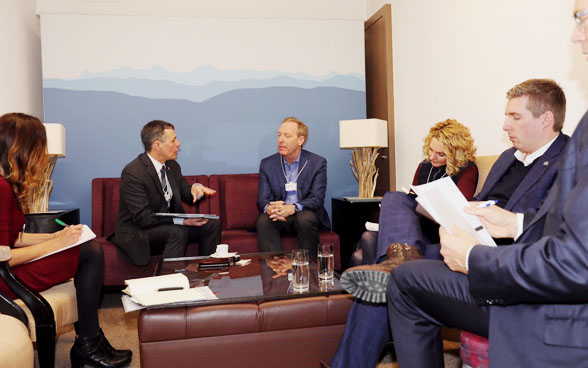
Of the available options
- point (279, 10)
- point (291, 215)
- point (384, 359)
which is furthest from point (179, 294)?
point (279, 10)

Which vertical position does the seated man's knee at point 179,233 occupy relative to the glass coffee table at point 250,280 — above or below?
above

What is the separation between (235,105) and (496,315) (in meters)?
4.11

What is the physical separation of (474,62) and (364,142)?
130 centimetres

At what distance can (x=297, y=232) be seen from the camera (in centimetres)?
402

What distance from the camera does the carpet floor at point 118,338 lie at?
101 inches

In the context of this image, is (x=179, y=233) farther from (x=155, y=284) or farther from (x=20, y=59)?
(x=20, y=59)

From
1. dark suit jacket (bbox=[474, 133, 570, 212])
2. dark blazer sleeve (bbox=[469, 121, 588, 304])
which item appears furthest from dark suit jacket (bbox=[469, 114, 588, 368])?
dark suit jacket (bbox=[474, 133, 570, 212])

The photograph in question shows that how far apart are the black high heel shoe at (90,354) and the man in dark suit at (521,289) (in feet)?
5.16

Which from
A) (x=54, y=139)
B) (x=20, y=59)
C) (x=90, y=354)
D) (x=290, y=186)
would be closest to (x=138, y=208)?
(x=54, y=139)

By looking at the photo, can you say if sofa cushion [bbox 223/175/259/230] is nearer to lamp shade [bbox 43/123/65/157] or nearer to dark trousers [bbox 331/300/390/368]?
lamp shade [bbox 43/123/65/157]

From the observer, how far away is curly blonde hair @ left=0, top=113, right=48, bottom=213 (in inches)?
85.4

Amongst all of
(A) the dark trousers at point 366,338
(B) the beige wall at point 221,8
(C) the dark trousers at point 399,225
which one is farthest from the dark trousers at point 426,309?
(B) the beige wall at point 221,8

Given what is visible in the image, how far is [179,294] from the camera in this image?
215 centimetres

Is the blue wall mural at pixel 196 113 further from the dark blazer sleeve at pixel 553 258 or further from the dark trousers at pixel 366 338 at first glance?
the dark blazer sleeve at pixel 553 258
